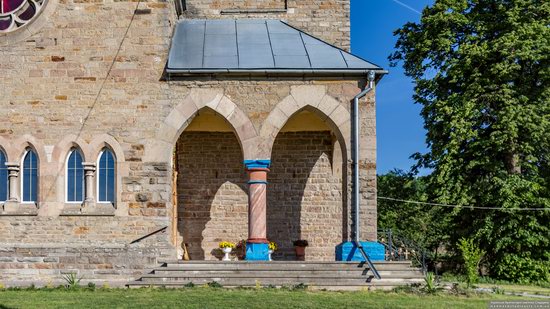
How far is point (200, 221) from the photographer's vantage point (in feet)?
56.3

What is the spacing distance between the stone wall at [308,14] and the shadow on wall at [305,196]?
9.36 feet

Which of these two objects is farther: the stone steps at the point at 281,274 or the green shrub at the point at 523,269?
the green shrub at the point at 523,269

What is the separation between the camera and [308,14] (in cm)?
1745

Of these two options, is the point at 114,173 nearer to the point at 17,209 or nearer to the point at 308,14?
the point at 17,209

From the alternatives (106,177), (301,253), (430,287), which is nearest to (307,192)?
(301,253)

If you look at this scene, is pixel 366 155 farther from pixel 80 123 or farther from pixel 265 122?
pixel 80 123

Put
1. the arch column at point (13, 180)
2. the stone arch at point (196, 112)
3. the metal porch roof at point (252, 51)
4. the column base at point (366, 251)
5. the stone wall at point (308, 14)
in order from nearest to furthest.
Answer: the column base at point (366, 251) → the arch column at point (13, 180) → the stone arch at point (196, 112) → the metal porch roof at point (252, 51) → the stone wall at point (308, 14)

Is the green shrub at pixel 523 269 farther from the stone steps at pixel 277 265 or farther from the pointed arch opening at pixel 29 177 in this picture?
the pointed arch opening at pixel 29 177

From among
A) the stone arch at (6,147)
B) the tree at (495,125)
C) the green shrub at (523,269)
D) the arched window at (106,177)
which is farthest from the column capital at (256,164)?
the green shrub at (523,269)

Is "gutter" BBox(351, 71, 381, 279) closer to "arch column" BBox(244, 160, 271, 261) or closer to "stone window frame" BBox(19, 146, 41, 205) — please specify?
"arch column" BBox(244, 160, 271, 261)

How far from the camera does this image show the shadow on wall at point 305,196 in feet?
55.7

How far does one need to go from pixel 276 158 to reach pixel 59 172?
6.05m

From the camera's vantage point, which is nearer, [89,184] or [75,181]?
[89,184]

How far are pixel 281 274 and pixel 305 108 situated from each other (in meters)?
4.02
